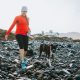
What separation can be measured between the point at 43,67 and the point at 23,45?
1.48 metres

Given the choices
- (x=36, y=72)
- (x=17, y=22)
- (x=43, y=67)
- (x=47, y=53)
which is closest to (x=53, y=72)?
(x=36, y=72)

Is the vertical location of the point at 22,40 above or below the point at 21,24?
below

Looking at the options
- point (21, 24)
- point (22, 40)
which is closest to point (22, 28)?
point (21, 24)

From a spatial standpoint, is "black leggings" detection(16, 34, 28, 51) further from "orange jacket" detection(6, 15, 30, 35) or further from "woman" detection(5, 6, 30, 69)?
"orange jacket" detection(6, 15, 30, 35)

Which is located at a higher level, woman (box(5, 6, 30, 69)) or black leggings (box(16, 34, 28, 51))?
woman (box(5, 6, 30, 69))

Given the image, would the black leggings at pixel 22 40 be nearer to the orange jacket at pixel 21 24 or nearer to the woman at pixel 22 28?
the woman at pixel 22 28

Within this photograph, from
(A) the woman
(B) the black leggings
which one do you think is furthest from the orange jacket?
(B) the black leggings

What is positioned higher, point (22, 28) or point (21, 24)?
point (21, 24)

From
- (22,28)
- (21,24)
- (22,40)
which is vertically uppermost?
(21,24)

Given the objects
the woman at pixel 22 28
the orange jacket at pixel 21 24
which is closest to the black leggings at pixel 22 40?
the woman at pixel 22 28

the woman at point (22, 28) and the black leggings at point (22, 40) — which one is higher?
the woman at point (22, 28)

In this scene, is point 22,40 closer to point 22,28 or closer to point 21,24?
point 22,28

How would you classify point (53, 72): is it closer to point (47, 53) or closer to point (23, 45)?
point (23, 45)

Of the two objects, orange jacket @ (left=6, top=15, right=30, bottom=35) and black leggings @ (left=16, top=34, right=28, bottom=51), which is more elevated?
orange jacket @ (left=6, top=15, right=30, bottom=35)
